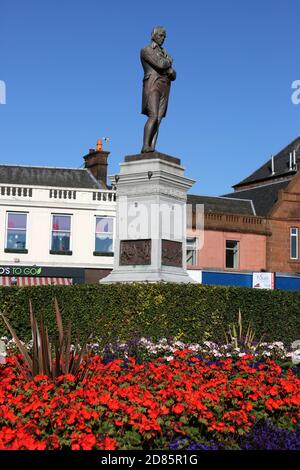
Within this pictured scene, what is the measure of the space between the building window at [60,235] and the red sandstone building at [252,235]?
9.54 meters

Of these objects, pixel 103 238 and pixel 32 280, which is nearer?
pixel 32 280

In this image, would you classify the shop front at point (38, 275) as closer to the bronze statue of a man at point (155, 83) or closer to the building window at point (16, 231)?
the building window at point (16, 231)

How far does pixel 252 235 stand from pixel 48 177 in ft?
47.5

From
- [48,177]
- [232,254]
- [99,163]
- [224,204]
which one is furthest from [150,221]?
[224,204]

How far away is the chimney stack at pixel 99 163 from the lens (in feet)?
124

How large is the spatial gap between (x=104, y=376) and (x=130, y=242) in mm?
6658

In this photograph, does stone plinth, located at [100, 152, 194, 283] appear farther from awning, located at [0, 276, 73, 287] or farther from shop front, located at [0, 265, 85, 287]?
awning, located at [0, 276, 73, 287]

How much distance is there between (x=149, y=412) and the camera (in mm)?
6473

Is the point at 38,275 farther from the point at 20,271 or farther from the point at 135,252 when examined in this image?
the point at 135,252

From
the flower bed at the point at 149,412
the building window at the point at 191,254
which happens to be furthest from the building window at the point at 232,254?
the flower bed at the point at 149,412

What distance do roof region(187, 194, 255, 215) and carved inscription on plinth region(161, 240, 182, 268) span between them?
30.2 metres

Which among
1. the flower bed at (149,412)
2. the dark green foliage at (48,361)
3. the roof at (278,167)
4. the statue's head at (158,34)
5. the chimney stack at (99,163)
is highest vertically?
the roof at (278,167)

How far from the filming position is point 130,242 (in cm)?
1486

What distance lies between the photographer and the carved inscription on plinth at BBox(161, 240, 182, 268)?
14.6 meters
